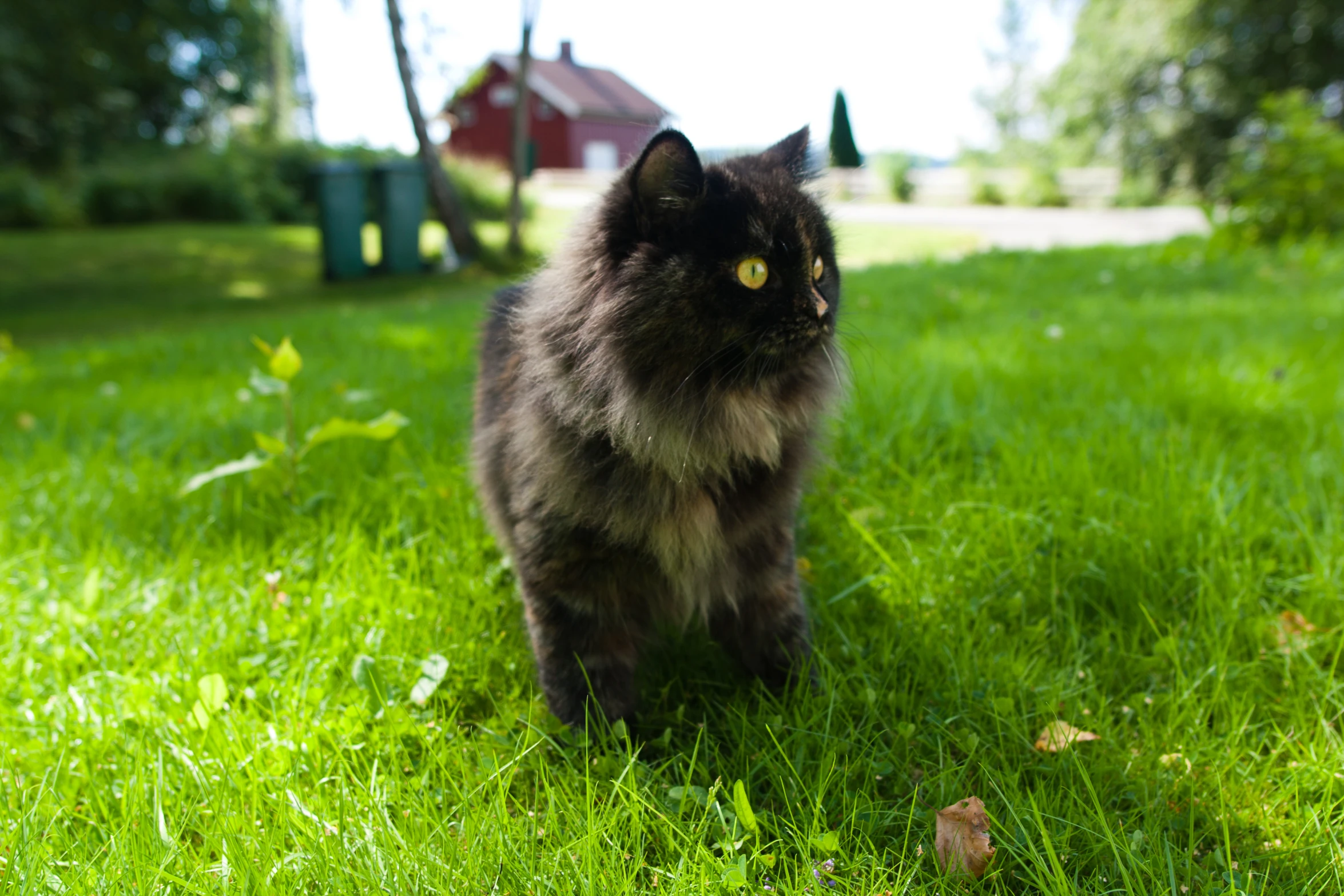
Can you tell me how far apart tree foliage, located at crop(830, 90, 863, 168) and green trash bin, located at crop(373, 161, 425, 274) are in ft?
35.1

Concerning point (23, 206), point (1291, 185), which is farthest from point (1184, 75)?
point (23, 206)

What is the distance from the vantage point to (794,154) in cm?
198

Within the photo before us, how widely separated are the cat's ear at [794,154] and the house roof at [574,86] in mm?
7034

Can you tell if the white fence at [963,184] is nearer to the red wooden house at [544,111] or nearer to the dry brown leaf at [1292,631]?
the red wooden house at [544,111]

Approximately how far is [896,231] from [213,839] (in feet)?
54.8

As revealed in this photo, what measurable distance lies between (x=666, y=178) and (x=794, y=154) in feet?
1.85

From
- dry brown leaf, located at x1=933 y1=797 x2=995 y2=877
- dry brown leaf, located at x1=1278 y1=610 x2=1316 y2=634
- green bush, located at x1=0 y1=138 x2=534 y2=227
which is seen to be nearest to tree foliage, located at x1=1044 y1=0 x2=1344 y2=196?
green bush, located at x1=0 y1=138 x2=534 y2=227

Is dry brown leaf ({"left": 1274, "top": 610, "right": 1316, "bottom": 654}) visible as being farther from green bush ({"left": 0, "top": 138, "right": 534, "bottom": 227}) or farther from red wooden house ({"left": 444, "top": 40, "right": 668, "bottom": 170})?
green bush ({"left": 0, "top": 138, "right": 534, "bottom": 227})

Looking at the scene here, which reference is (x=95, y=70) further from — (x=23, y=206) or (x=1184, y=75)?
(x=1184, y=75)

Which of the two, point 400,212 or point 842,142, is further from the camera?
point 400,212

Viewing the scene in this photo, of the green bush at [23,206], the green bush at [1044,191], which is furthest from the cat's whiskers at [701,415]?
the green bush at [1044,191]

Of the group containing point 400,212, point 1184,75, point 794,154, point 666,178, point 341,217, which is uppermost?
point 1184,75

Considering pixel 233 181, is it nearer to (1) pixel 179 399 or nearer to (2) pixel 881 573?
(1) pixel 179 399

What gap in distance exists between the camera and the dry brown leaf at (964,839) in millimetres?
1290
